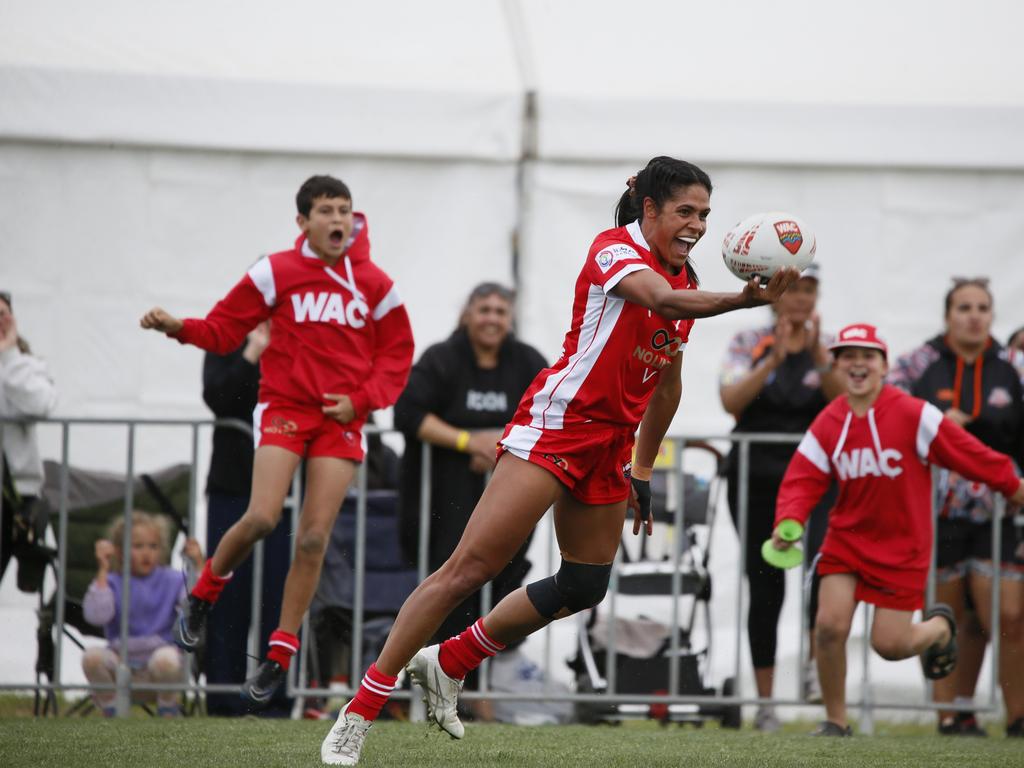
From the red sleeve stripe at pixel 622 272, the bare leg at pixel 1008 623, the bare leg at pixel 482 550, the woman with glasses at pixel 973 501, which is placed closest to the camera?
the red sleeve stripe at pixel 622 272

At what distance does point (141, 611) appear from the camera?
7.94 meters

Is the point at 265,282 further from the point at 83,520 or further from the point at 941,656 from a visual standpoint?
the point at 941,656

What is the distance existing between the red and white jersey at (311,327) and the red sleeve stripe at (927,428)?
7.84 feet

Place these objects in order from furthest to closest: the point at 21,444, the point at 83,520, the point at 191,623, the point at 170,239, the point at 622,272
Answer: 1. the point at 170,239
2. the point at 83,520
3. the point at 21,444
4. the point at 191,623
5. the point at 622,272

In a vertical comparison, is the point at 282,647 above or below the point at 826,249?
below

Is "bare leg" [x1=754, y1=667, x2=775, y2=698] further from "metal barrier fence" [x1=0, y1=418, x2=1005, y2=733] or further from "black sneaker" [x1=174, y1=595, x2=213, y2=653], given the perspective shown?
"black sneaker" [x1=174, y1=595, x2=213, y2=653]

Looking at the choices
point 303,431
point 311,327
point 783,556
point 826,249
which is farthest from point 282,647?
point 826,249

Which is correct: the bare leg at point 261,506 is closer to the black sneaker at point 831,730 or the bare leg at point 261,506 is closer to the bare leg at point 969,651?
the black sneaker at point 831,730

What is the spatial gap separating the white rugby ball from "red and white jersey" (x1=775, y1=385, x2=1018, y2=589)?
2505mm

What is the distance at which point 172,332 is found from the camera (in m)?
6.77

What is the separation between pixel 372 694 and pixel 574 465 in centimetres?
101

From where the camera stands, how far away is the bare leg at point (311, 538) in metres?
6.89

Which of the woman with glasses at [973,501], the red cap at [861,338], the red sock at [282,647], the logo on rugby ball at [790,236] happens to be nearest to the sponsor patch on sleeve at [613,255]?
the logo on rugby ball at [790,236]

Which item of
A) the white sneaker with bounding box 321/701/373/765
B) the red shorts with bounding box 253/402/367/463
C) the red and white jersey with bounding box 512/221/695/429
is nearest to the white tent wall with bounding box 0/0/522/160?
the red shorts with bounding box 253/402/367/463
